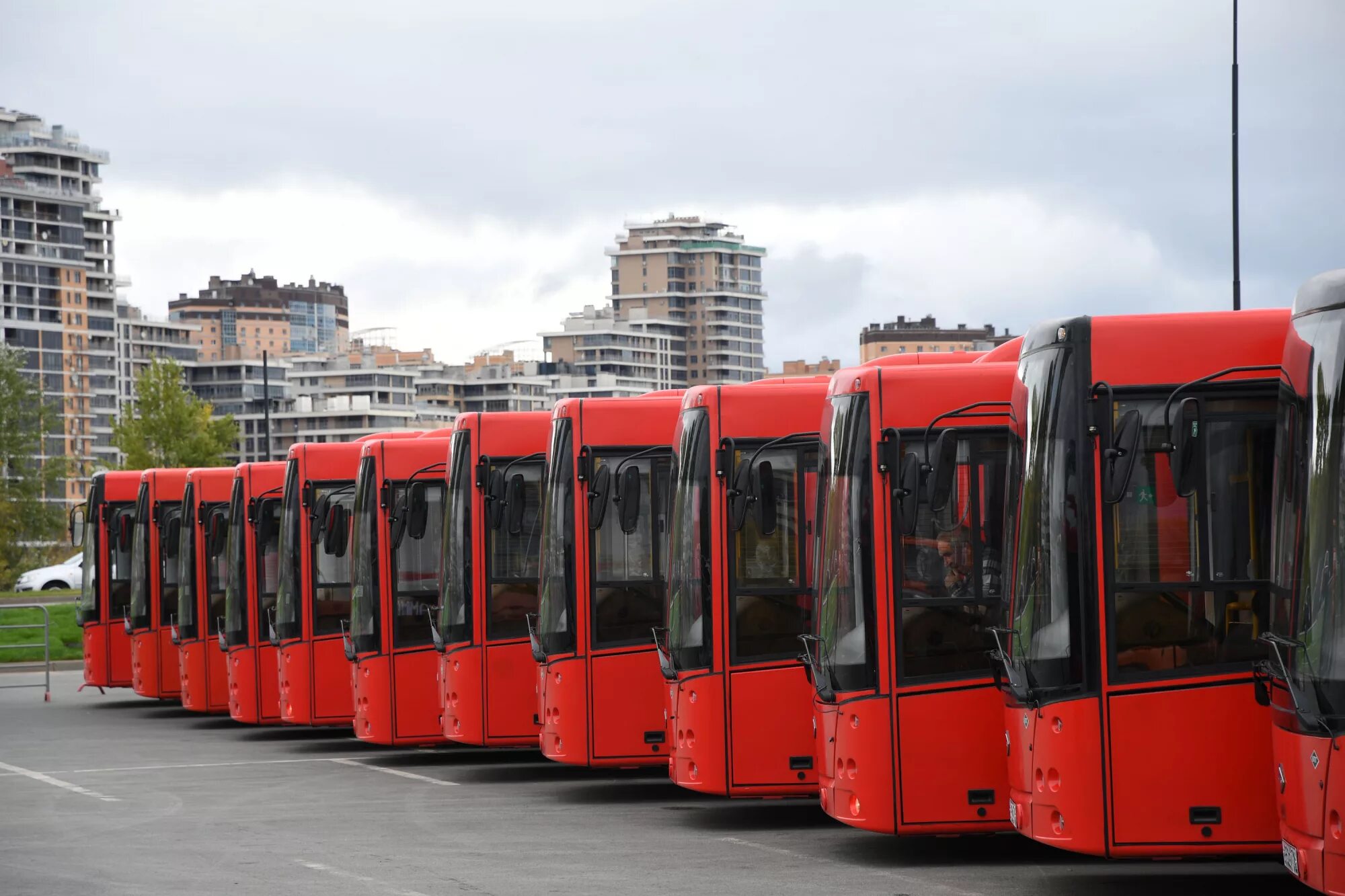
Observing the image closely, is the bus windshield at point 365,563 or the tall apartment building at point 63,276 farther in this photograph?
the tall apartment building at point 63,276

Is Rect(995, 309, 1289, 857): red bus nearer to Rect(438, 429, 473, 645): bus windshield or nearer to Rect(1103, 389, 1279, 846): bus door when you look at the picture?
Rect(1103, 389, 1279, 846): bus door

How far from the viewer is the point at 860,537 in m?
11.6

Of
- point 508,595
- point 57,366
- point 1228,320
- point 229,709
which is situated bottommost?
point 229,709

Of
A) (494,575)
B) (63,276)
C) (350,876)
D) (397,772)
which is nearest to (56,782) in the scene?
(397,772)

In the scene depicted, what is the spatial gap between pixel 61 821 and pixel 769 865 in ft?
19.0

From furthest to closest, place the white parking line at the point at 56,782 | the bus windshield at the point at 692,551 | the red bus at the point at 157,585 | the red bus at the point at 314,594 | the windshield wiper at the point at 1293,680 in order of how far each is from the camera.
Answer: the red bus at the point at 157,585 < the red bus at the point at 314,594 < the white parking line at the point at 56,782 < the bus windshield at the point at 692,551 < the windshield wiper at the point at 1293,680

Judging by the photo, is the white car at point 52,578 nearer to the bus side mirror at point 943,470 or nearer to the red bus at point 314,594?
the red bus at point 314,594

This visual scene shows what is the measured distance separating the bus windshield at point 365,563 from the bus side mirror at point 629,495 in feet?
14.2

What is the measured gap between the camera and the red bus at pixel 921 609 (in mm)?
11391

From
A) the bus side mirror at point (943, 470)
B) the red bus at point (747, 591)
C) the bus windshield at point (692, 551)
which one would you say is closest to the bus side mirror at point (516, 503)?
the bus windshield at point (692, 551)

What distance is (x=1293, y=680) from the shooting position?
8.38 meters

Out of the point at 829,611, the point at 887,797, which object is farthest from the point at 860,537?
the point at 887,797

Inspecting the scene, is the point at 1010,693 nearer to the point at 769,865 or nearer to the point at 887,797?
the point at 887,797

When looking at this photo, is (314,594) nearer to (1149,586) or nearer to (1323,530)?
(1149,586)
